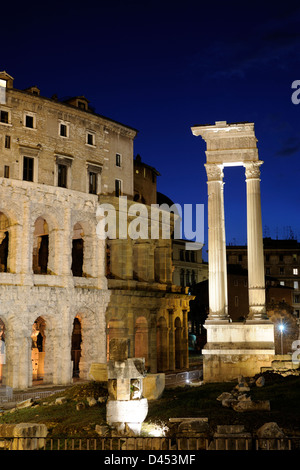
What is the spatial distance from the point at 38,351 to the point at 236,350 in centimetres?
2042

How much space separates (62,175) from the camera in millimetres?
38969

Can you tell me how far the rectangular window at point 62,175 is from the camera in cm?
3866

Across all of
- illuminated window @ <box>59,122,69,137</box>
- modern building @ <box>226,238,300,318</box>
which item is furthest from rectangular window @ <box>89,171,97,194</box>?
modern building @ <box>226,238,300,318</box>

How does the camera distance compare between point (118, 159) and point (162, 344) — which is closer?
point (118, 159)

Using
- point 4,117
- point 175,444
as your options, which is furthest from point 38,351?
point 175,444

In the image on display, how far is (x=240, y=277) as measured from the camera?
68.7 metres

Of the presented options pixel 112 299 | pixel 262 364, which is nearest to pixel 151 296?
pixel 112 299

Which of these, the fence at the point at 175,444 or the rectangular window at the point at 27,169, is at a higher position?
the rectangular window at the point at 27,169

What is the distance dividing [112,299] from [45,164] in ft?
34.6

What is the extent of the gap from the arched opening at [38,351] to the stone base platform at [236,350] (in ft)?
54.4

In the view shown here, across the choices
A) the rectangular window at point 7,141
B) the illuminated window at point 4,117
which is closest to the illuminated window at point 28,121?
the illuminated window at point 4,117

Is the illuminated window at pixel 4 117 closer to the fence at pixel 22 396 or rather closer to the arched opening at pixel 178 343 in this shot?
the fence at pixel 22 396

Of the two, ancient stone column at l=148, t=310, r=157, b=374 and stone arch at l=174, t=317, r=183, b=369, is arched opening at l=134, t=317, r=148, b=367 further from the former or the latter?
stone arch at l=174, t=317, r=183, b=369

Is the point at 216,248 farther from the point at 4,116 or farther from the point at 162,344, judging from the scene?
the point at 162,344
